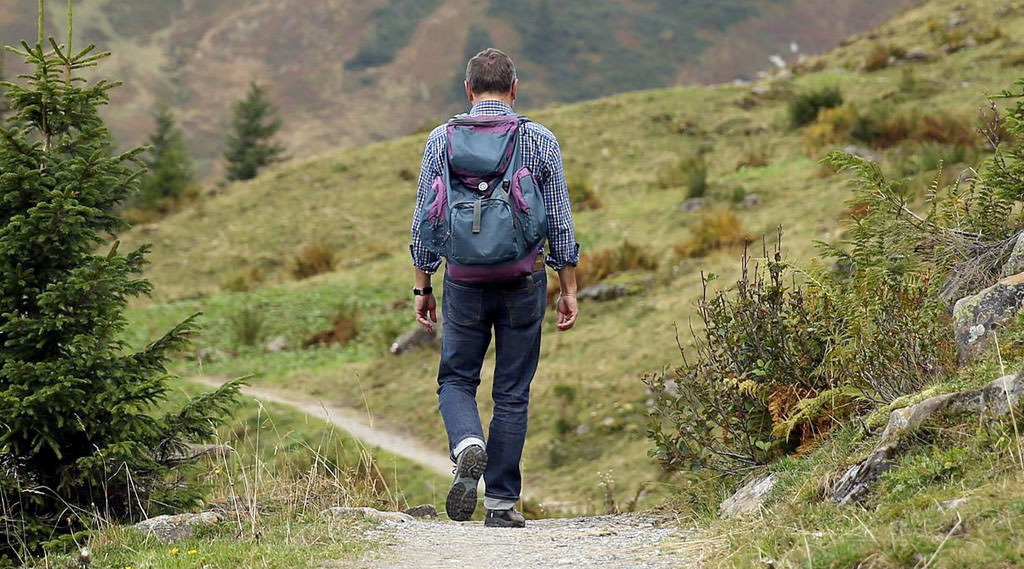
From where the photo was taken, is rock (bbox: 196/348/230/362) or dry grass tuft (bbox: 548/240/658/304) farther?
rock (bbox: 196/348/230/362)

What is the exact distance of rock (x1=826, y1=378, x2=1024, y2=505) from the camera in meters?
3.92

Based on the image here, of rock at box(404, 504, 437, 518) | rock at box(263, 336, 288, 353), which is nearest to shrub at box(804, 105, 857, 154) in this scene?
rock at box(263, 336, 288, 353)

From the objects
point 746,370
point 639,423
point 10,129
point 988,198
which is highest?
point 10,129

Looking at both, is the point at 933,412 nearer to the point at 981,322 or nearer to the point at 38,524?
the point at 981,322

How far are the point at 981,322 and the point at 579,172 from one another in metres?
19.8

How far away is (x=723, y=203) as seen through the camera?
672 inches

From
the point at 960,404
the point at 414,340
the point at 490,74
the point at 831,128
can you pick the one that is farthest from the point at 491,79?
the point at 831,128

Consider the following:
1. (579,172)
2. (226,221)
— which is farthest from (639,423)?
(226,221)

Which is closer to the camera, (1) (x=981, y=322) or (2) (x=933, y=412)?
(2) (x=933, y=412)

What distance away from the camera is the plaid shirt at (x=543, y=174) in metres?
5.03

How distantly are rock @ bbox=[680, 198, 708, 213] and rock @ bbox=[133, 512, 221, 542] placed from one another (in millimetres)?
13091

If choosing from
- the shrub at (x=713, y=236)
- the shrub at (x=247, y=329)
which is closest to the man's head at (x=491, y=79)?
the shrub at (x=713, y=236)

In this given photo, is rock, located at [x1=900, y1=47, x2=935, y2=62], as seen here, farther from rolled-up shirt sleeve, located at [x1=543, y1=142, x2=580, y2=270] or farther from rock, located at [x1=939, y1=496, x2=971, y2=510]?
rock, located at [x1=939, y1=496, x2=971, y2=510]

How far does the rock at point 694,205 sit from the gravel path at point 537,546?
12369mm
